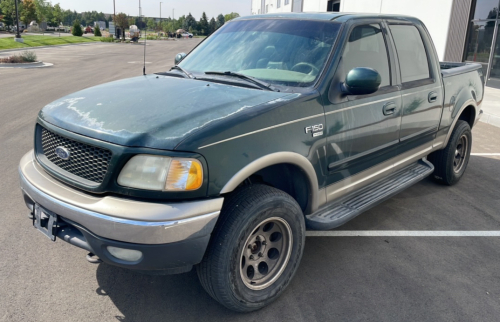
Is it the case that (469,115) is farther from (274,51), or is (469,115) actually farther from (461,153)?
(274,51)

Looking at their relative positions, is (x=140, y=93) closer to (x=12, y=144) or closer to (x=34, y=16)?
(x=12, y=144)

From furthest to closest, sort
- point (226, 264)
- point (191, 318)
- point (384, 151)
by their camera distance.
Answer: point (384, 151) < point (191, 318) < point (226, 264)

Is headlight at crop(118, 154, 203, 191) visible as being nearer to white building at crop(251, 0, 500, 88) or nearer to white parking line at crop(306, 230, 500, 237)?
white parking line at crop(306, 230, 500, 237)

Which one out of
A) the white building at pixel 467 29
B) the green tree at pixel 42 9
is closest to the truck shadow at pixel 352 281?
the white building at pixel 467 29

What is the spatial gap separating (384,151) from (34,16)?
6611 cm

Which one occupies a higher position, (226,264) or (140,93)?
(140,93)

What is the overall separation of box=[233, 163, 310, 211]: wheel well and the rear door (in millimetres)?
1457

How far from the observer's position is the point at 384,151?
4.04 meters

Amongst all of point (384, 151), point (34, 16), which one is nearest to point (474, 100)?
point (384, 151)

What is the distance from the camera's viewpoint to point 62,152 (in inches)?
114

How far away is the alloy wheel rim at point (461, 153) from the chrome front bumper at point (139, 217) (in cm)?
420

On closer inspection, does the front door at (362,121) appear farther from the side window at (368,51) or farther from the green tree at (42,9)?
the green tree at (42,9)

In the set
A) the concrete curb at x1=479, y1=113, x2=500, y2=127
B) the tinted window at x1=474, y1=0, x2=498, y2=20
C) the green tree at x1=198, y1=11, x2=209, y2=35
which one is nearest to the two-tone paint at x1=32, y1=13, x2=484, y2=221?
the concrete curb at x1=479, y1=113, x2=500, y2=127

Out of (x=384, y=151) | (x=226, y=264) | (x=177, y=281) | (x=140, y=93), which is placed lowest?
(x=177, y=281)
